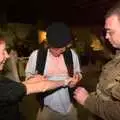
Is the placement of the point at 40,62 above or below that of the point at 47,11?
below

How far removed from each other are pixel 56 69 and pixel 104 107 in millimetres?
1479

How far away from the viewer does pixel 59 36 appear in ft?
12.1

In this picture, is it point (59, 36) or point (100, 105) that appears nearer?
point (100, 105)

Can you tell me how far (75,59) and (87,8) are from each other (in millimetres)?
9846

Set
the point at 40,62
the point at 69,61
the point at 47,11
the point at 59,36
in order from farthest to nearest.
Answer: the point at 47,11
the point at 69,61
the point at 40,62
the point at 59,36

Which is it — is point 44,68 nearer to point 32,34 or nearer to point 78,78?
point 78,78

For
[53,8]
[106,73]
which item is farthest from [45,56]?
[53,8]

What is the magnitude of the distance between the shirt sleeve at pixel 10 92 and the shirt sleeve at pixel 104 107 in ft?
1.76

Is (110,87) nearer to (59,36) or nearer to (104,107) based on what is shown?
(104,107)

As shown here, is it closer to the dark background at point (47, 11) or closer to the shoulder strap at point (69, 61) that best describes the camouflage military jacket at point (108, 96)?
the shoulder strap at point (69, 61)

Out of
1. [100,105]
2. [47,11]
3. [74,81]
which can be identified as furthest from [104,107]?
[47,11]

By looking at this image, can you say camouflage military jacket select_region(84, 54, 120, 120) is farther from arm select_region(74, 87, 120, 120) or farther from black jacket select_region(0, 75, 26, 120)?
black jacket select_region(0, 75, 26, 120)

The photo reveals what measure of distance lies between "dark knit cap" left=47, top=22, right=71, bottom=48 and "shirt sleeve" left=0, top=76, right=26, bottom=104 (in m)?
1.05

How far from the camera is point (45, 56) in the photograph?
3.84m
